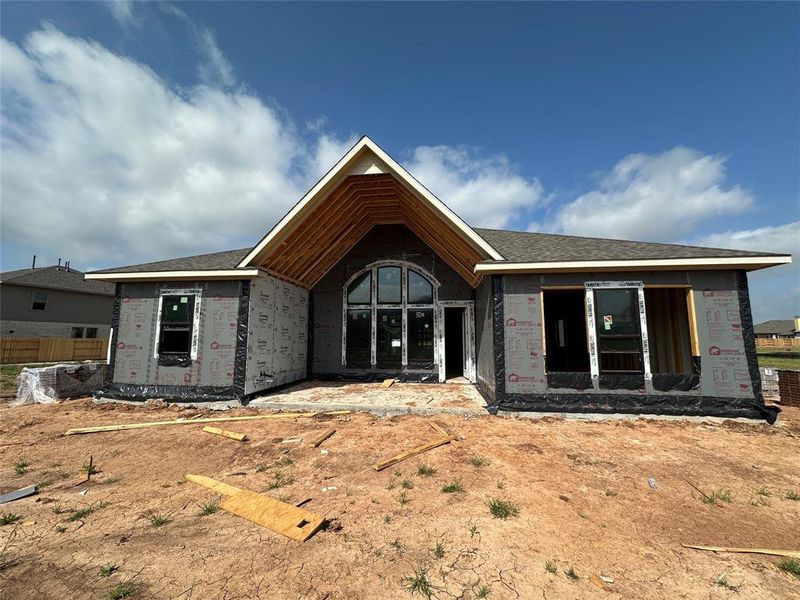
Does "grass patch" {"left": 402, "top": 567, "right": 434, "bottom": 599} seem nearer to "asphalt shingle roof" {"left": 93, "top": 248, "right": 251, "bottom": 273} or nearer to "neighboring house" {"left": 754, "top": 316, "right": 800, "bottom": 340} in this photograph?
"asphalt shingle roof" {"left": 93, "top": 248, "right": 251, "bottom": 273}

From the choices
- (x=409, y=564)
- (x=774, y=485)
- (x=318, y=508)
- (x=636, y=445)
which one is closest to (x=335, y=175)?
(x=318, y=508)

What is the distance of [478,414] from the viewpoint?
8.31m

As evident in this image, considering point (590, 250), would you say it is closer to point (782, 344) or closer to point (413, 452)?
point (413, 452)

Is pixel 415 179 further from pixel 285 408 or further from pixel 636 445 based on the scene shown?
pixel 636 445

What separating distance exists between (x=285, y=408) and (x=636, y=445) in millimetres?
8039

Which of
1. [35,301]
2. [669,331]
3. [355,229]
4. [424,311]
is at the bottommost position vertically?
[669,331]

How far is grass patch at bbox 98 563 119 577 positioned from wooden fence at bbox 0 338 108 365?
27.8 m

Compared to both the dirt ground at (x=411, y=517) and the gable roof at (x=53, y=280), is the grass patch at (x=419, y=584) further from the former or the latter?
the gable roof at (x=53, y=280)

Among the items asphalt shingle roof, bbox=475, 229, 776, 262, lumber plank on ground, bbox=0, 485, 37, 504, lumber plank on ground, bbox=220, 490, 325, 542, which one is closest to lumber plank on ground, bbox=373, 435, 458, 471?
lumber plank on ground, bbox=220, 490, 325, 542

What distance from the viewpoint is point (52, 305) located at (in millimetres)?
24984

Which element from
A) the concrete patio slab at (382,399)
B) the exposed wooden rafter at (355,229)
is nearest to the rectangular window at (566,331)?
the exposed wooden rafter at (355,229)

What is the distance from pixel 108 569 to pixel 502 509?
3.92 m

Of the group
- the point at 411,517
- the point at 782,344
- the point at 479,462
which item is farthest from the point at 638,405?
the point at 782,344

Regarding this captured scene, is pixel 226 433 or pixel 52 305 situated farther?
pixel 52 305
